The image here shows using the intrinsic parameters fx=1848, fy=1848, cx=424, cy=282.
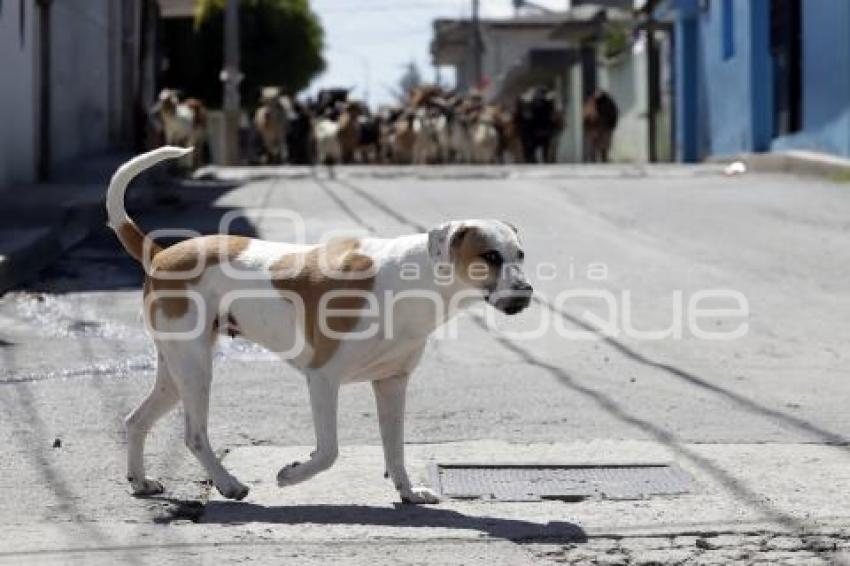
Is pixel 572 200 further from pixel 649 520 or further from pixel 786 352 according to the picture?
pixel 649 520

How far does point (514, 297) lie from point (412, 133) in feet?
108

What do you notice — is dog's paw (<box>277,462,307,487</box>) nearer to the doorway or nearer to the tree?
the doorway

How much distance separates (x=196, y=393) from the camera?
617cm

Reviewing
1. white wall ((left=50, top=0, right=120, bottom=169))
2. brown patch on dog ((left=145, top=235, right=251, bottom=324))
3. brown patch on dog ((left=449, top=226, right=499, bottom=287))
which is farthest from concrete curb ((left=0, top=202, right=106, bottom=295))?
brown patch on dog ((left=449, top=226, right=499, bottom=287))

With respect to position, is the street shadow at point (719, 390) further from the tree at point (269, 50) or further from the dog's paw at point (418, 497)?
the tree at point (269, 50)

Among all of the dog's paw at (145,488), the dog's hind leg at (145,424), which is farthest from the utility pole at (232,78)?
the dog's paw at (145,488)

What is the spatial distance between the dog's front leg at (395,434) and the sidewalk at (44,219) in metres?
6.32

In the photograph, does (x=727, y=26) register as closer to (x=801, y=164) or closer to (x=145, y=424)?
(x=801, y=164)

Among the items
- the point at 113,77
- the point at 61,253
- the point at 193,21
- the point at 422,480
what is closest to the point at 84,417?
the point at 422,480

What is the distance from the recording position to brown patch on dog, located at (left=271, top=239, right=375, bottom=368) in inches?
234

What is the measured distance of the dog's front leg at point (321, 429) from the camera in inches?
232

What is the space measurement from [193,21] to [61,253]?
44.7 meters

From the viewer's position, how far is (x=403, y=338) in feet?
19.6

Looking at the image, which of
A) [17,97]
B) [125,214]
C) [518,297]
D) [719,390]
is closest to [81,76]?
[17,97]
